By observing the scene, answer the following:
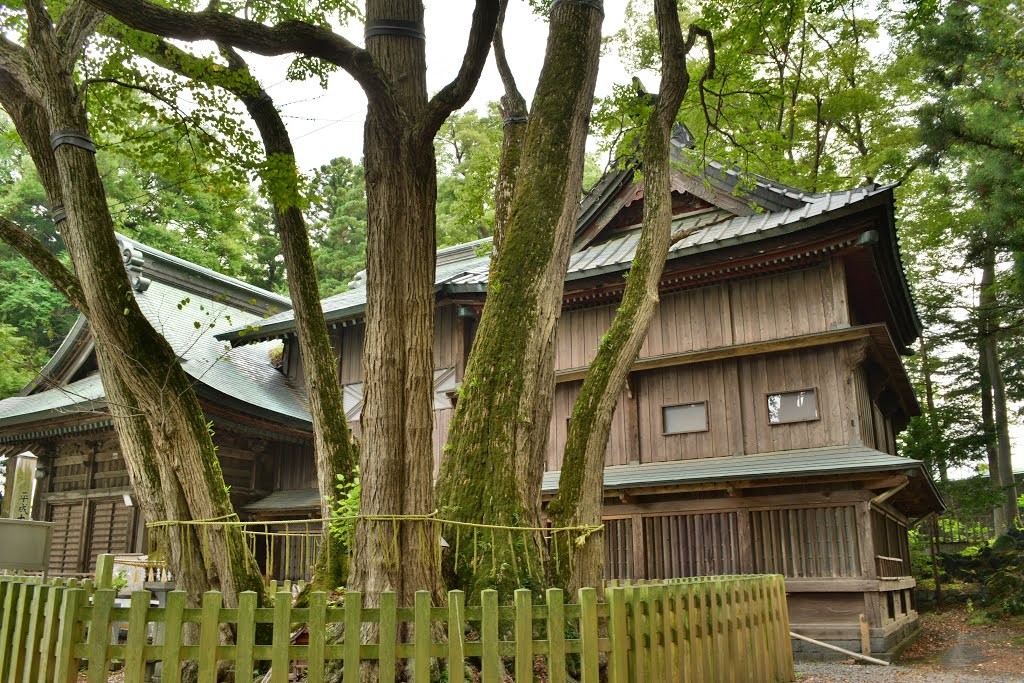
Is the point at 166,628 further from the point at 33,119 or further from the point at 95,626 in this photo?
the point at 33,119

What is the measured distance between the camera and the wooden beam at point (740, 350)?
43.1ft

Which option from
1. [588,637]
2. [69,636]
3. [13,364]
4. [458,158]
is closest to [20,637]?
[69,636]

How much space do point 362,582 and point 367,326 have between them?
1824 mm

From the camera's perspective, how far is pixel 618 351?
7.70 meters

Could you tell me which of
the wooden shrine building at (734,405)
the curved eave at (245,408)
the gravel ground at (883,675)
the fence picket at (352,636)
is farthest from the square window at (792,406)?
the fence picket at (352,636)

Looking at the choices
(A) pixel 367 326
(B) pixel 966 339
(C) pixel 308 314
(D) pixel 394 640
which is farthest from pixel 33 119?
(B) pixel 966 339

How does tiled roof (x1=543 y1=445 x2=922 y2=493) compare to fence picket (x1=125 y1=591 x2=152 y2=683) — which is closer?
fence picket (x1=125 y1=591 x2=152 y2=683)

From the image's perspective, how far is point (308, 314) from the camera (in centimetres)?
720

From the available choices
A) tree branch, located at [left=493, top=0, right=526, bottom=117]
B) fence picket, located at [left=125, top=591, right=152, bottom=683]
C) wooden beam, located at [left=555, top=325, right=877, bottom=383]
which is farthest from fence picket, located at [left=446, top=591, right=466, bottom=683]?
wooden beam, located at [left=555, top=325, right=877, bottom=383]

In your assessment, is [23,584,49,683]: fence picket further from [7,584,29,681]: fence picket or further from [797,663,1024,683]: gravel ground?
[797,663,1024,683]: gravel ground

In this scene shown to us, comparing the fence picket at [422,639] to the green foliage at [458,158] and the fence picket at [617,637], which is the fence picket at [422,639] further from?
the green foliage at [458,158]

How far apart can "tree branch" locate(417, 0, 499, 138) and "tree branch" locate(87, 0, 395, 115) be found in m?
0.37

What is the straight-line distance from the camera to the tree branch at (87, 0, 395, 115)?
17.7ft

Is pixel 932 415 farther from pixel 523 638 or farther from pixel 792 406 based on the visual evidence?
pixel 523 638
